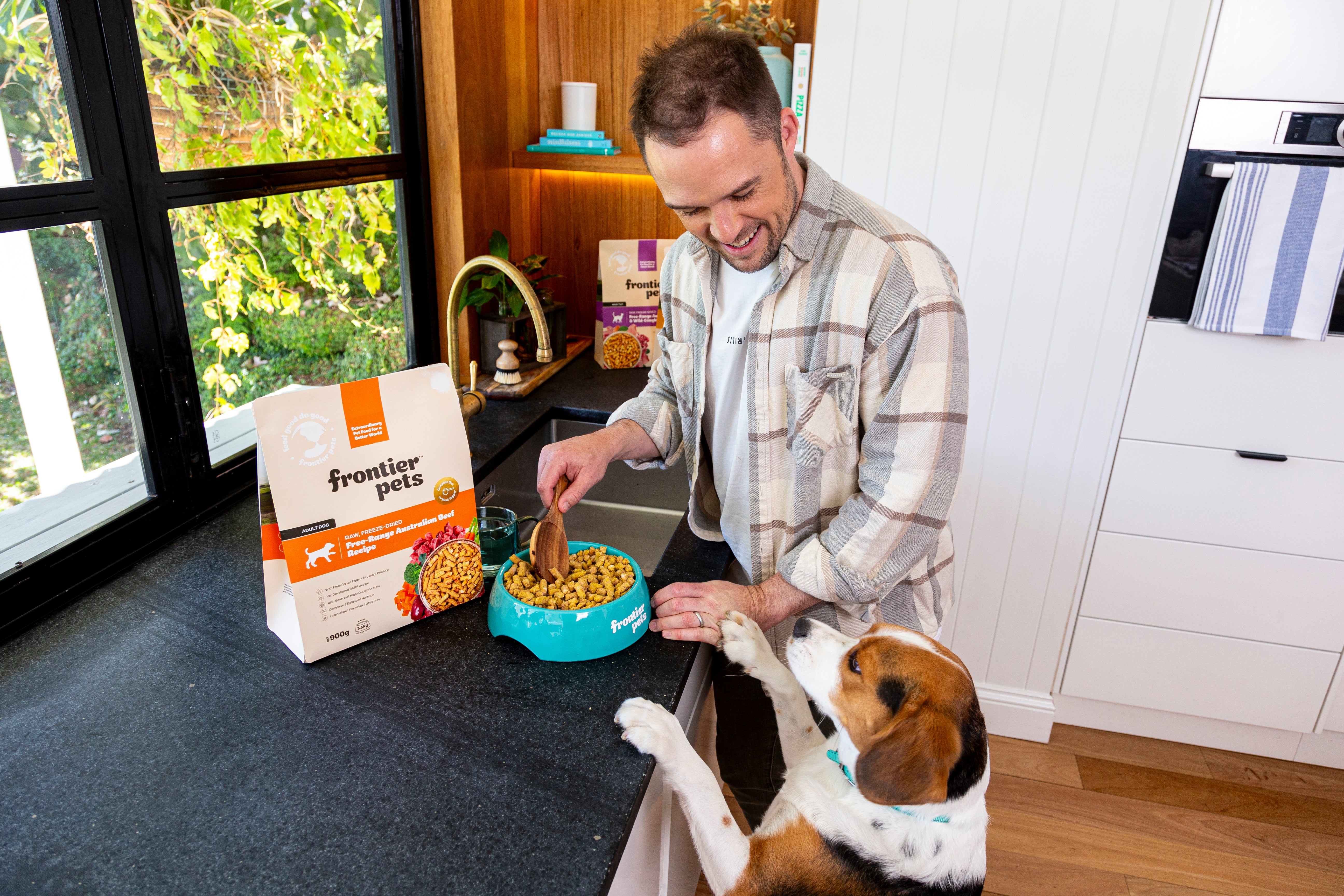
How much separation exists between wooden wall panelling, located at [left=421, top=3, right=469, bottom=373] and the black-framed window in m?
0.05

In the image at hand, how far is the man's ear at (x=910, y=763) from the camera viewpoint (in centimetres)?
94

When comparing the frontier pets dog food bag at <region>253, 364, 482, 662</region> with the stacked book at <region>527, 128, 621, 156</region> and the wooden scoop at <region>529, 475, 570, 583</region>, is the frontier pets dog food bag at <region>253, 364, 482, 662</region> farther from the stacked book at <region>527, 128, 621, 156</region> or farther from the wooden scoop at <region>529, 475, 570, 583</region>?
the stacked book at <region>527, 128, 621, 156</region>

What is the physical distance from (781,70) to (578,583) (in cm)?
156

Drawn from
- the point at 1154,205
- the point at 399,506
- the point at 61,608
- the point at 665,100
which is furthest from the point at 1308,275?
the point at 61,608

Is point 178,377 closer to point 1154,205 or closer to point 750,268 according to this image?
point 750,268

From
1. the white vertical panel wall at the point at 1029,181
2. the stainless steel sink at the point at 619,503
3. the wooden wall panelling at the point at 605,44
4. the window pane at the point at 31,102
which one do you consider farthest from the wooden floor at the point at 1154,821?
the wooden wall panelling at the point at 605,44

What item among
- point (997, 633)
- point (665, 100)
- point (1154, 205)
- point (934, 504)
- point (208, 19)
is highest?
point (208, 19)

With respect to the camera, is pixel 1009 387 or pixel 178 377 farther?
pixel 1009 387

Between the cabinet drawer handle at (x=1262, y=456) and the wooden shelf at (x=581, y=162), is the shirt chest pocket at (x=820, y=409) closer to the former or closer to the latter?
the wooden shelf at (x=581, y=162)

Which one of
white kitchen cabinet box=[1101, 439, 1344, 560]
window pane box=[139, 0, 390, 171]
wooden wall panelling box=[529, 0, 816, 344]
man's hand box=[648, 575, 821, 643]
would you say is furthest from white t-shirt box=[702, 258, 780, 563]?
white kitchen cabinet box=[1101, 439, 1344, 560]

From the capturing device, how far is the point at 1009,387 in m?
2.02

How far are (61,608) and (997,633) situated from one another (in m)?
2.10

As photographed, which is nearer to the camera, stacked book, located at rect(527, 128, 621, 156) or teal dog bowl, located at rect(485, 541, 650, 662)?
teal dog bowl, located at rect(485, 541, 650, 662)

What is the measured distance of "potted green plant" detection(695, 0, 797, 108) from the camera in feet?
6.72
